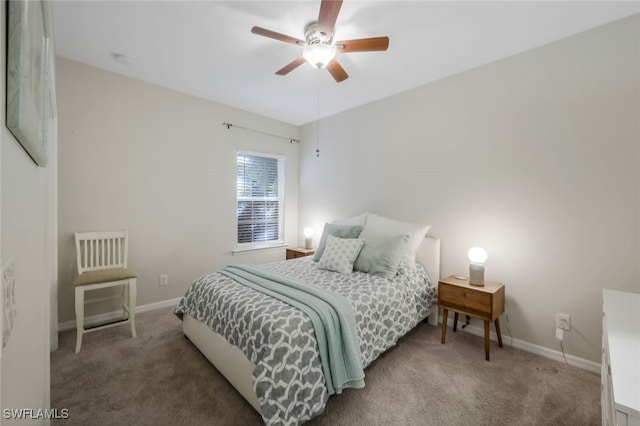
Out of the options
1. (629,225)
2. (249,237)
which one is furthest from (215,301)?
(629,225)

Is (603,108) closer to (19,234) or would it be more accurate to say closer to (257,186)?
(19,234)

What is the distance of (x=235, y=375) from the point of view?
1780 millimetres

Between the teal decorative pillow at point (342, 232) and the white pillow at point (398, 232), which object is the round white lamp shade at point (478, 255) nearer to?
the white pillow at point (398, 232)

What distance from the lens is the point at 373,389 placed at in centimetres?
184

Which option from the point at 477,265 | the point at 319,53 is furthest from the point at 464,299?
the point at 319,53

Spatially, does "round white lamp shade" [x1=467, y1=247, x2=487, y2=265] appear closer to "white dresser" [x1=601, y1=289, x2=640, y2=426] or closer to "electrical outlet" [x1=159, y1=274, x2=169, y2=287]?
"white dresser" [x1=601, y1=289, x2=640, y2=426]

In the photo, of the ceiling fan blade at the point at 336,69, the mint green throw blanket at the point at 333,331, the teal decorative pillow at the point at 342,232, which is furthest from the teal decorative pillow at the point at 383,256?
the ceiling fan blade at the point at 336,69

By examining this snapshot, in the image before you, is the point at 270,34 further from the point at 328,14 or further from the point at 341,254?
the point at 341,254

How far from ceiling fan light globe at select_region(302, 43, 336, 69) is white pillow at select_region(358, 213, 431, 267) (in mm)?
1652

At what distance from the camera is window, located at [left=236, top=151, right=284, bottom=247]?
3924 mm

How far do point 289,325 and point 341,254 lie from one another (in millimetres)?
1205

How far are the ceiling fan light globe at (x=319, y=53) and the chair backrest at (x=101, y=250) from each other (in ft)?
8.23

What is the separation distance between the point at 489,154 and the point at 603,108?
2.58 feet

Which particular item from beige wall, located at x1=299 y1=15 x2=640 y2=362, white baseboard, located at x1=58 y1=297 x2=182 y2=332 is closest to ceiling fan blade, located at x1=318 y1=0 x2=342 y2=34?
beige wall, located at x1=299 y1=15 x2=640 y2=362
